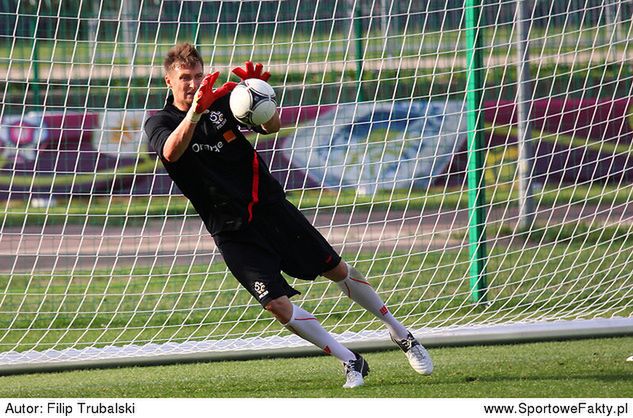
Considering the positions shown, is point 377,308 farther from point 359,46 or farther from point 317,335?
point 359,46

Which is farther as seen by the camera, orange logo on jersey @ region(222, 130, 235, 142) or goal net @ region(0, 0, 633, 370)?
goal net @ region(0, 0, 633, 370)

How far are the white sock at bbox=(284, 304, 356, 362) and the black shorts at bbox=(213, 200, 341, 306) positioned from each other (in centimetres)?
12

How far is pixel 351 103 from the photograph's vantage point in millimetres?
7363

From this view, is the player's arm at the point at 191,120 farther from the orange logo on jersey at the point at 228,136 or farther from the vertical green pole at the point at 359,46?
the vertical green pole at the point at 359,46

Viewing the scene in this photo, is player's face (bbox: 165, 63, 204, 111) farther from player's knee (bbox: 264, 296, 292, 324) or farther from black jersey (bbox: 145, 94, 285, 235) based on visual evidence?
player's knee (bbox: 264, 296, 292, 324)

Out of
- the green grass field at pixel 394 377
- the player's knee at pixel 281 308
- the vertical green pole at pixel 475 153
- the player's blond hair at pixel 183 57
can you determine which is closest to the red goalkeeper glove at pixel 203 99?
the player's blond hair at pixel 183 57

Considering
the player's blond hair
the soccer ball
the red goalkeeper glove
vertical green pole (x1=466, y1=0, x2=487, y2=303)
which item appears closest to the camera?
the red goalkeeper glove

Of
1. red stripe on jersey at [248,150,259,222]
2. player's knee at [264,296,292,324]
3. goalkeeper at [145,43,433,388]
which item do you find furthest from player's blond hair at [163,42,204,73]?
player's knee at [264,296,292,324]

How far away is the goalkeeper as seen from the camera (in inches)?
213

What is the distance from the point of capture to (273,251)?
18.2ft

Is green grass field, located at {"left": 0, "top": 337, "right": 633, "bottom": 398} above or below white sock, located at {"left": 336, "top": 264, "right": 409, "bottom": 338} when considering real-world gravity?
below

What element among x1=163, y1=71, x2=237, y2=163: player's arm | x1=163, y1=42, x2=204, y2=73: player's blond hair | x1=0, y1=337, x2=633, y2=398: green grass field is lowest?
x1=0, y1=337, x2=633, y2=398: green grass field

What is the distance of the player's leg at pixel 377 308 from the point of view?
5812 millimetres

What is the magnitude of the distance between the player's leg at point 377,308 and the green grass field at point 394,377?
0.09m
